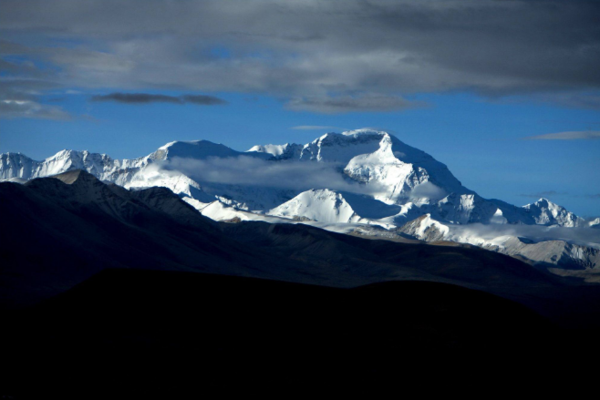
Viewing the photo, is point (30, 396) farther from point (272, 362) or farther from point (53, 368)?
point (272, 362)

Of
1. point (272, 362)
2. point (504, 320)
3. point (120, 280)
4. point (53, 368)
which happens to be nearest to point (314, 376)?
point (272, 362)

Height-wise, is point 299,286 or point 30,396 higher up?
point 299,286

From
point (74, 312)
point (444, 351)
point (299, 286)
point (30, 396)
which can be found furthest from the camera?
point (299, 286)

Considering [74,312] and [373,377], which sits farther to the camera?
[74,312]

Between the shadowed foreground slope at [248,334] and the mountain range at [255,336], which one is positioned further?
the mountain range at [255,336]

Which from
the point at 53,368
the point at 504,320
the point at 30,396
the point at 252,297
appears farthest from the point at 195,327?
the point at 504,320

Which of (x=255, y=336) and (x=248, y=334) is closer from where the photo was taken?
(x=255, y=336)

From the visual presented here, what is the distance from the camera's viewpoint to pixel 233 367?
51812 millimetres

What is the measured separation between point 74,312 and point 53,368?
15.2 meters

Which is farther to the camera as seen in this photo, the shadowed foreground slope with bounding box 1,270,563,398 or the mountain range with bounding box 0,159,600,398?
the mountain range with bounding box 0,159,600,398

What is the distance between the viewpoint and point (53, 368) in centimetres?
4944

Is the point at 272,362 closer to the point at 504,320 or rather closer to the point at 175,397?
the point at 175,397

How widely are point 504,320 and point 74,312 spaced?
35.9m

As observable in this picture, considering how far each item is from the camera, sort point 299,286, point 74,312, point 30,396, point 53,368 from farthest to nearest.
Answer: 1. point 299,286
2. point 74,312
3. point 53,368
4. point 30,396
